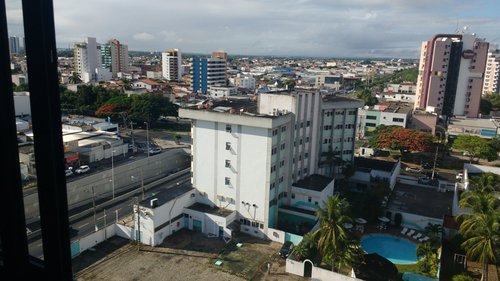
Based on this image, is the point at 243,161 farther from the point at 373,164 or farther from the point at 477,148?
the point at 477,148

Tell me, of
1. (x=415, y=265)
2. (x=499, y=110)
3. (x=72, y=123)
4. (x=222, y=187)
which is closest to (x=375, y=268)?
(x=415, y=265)

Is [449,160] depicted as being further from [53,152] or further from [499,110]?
[53,152]

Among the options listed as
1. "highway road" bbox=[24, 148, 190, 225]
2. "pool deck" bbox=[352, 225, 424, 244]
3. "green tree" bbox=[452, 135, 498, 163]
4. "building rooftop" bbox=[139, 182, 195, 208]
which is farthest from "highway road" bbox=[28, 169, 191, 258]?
"green tree" bbox=[452, 135, 498, 163]

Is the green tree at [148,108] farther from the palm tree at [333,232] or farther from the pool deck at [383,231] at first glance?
the palm tree at [333,232]

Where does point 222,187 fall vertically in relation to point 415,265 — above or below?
above

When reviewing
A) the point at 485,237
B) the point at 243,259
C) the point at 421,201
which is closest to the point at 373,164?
the point at 421,201

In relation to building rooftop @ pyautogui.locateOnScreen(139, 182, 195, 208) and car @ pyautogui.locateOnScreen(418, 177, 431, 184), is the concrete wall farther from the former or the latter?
car @ pyautogui.locateOnScreen(418, 177, 431, 184)

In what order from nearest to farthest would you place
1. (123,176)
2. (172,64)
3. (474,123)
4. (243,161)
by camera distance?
1. (243,161)
2. (123,176)
3. (474,123)
4. (172,64)
